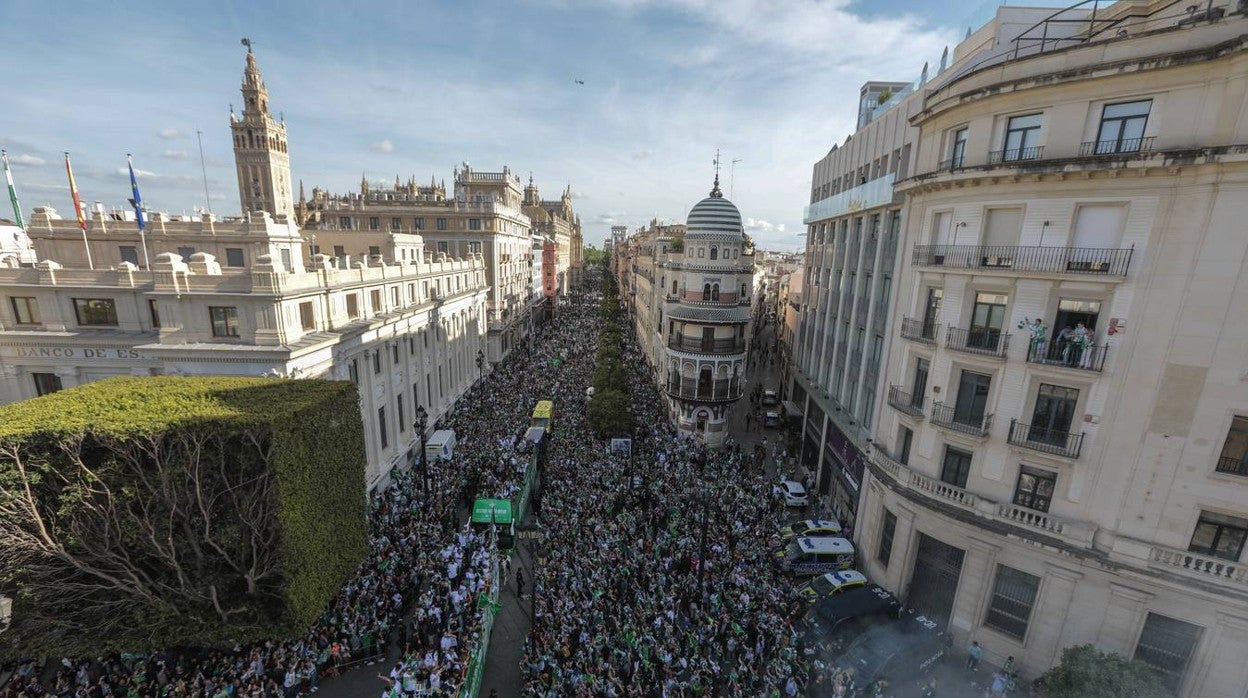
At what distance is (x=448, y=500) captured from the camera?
25.4 metres

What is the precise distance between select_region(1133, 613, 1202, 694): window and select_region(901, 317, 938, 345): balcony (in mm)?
9827

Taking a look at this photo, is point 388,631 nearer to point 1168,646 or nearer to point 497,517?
point 497,517

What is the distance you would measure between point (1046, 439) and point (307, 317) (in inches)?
1161

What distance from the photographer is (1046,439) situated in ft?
51.5

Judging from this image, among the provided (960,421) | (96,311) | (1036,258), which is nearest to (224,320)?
(96,311)

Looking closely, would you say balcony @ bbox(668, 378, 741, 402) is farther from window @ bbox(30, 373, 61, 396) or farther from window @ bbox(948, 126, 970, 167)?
window @ bbox(30, 373, 61, 396)

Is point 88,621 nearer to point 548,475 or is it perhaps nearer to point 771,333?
point 548,475

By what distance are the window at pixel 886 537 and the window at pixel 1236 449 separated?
356 inches

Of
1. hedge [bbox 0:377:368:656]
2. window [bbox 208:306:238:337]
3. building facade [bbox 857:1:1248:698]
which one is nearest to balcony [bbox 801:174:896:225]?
building facade [bbox 857:1:1248:698]

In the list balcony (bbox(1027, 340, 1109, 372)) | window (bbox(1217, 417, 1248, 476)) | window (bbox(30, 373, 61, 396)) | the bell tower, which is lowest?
window (bbox(30, 373, 61, 396))

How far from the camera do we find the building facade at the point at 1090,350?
42.5 ft

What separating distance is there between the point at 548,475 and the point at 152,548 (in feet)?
55.6

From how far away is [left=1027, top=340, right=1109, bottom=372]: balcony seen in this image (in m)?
14.5

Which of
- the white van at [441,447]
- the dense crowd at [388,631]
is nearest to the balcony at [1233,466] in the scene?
the dense crowd at [388,631]
